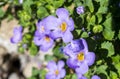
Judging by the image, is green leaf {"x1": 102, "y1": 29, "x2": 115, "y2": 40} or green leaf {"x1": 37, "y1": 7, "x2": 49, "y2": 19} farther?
green leaf {"x1": 37, "y1": 7, "x2": 49, "y2": 19}

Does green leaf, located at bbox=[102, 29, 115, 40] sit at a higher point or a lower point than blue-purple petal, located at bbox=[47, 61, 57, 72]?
higher

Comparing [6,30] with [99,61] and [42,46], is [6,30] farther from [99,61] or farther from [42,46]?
[99,61]

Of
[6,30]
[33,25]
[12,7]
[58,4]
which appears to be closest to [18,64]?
[6,30]

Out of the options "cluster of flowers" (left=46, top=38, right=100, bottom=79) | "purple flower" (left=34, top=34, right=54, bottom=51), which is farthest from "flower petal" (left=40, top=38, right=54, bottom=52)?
"cluster of flowers" (left=46, top=38, right=100, bottom=79)

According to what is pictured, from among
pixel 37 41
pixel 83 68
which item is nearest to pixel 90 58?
pixel 83 68

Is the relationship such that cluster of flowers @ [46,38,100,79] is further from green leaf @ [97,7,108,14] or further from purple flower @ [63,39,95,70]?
green leaf @ [97,7,108,14]

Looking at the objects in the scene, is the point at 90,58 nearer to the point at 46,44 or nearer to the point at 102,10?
the point at 102,10
